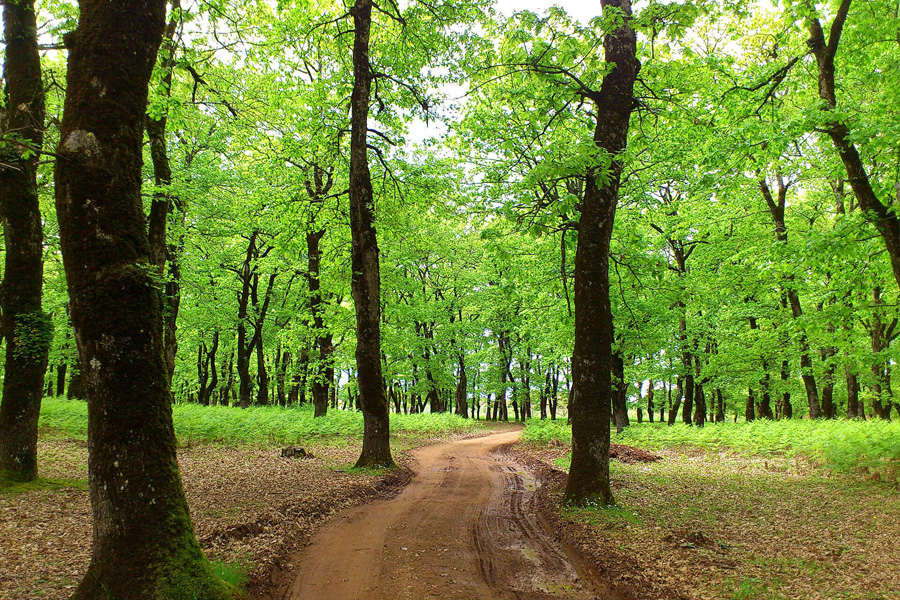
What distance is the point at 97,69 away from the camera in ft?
12.8

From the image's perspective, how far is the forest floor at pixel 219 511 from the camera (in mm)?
4633

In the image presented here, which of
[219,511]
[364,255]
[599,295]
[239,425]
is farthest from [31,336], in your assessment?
[599,295]

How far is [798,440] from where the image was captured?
12617 mm

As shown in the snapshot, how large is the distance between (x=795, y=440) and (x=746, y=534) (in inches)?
354

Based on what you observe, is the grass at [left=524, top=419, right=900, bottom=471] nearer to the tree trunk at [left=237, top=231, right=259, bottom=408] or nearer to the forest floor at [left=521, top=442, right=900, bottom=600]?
the forest floor at [left=521, top=442, right=900, bottom=600]

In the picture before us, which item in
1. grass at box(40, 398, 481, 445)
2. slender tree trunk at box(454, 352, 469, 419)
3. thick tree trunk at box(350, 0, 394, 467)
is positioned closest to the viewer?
thick tree trunk at box(350, 0, 394, 467)

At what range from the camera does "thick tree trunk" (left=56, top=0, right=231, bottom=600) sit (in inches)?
144

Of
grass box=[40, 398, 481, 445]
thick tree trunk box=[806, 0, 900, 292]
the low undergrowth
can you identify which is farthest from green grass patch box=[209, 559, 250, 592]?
thick tree trunk box=[806, 0, 900, 292]

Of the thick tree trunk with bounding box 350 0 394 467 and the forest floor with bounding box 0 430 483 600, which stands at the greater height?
the thick tree trunk with bounding box 350 0 394 467

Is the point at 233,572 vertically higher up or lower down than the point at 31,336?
lower down

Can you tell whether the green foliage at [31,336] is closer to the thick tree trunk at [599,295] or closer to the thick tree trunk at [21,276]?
the thick tree trunk at [21,276]

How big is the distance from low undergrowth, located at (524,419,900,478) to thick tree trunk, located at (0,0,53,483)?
51.3ft

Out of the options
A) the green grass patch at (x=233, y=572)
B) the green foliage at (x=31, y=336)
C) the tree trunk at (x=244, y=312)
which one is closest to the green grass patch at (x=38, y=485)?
the green foliage at (x=31, y=336)

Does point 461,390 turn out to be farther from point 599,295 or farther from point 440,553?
point 440,553
